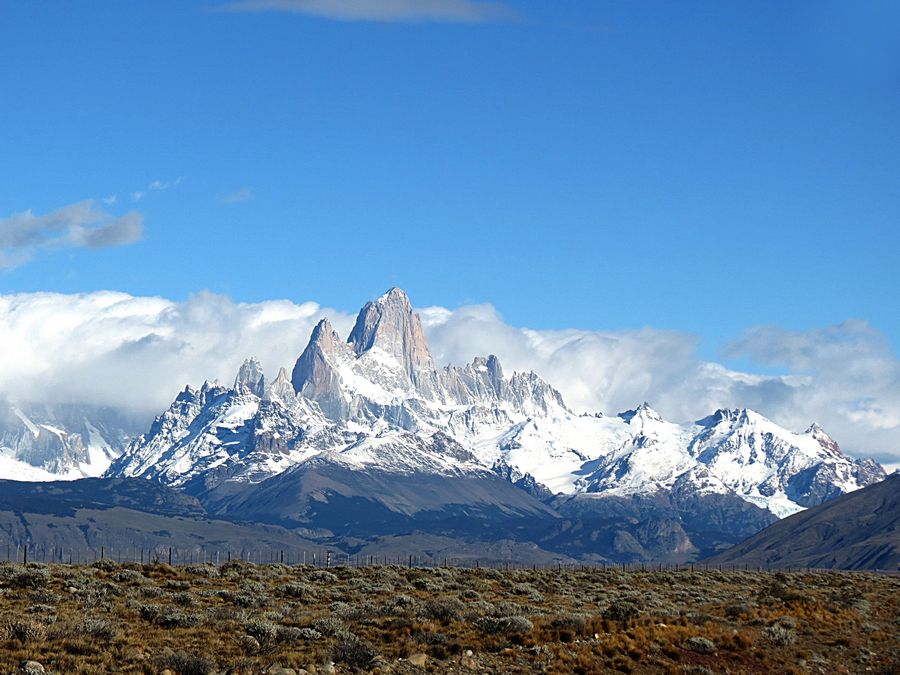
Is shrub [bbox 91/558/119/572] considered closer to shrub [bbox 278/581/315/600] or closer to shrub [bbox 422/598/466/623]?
shrub [bbox 278/581/315/600]

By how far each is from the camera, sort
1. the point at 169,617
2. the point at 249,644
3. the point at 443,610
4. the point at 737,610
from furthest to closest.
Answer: the point at 737,610, the point at 443,610, the point at 169,617, the point at 249,644

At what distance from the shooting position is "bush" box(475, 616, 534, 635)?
46562 millimetres

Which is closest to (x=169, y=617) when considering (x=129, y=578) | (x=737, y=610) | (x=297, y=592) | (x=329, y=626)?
(x=329, y=626)

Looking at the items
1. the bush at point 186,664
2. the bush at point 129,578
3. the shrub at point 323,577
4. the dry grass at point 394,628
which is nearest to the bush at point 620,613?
A: the dry grass at point 394,628

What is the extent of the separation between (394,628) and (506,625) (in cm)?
450

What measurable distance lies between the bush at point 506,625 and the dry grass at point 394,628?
77 millimetres

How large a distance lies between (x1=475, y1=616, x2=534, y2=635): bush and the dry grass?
77 mm

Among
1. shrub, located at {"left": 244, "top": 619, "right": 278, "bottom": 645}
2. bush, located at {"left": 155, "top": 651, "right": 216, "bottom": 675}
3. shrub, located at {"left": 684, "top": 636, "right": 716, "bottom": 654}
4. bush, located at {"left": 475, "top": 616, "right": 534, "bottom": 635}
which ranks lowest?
bush, located at {"left": 155, "top": 651, "right": 216, "bottom": 675}

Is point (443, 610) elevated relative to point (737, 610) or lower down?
lower down

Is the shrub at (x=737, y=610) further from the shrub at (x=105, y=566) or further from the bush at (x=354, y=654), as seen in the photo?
the shrub at (x=105, y=566)

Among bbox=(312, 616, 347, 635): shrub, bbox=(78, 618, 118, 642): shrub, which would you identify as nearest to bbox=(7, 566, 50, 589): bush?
bbox=(78, 618, 118, 642): shrub

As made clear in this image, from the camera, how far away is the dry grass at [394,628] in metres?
40.2

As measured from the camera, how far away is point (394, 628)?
1854 inches

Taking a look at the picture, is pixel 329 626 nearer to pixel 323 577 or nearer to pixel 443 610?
pixel 443 610
